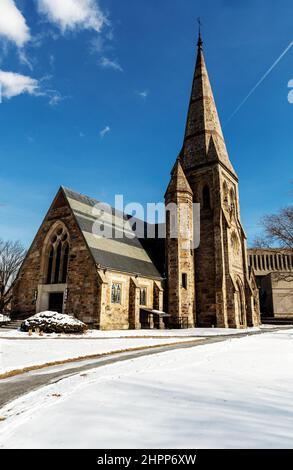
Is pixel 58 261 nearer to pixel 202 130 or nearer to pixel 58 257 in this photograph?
pixel 58 257

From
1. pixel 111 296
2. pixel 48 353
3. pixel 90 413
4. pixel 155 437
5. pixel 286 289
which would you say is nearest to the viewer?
pixel 155 437

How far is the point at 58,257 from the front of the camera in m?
27.2

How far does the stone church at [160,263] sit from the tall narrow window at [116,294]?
0.08 meters

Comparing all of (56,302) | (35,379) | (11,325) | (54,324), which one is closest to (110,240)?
(56,302)

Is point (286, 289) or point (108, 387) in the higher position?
point (286, 289)

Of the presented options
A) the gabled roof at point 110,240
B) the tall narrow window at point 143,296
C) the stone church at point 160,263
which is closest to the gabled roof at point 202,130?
the stone church at point 160,263

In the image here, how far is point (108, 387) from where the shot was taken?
5820mm

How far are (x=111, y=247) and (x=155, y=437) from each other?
24.4m

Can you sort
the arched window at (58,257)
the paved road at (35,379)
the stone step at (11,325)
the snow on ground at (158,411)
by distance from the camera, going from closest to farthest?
the snow on ground at (158,411) → the paved road at (35,379) → the stone step at (11,325) → the arched window at (58,257)

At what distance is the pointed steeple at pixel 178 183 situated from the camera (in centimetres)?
3267

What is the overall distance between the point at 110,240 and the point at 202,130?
18.4 meters

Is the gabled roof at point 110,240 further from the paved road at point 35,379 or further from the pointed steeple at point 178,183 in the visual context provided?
the paved road at point 35,379
